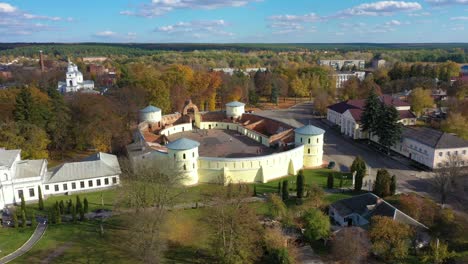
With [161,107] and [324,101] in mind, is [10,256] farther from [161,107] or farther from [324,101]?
[324,101]

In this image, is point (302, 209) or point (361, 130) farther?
point (361, 130)

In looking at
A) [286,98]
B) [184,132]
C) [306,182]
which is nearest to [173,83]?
[184,132]

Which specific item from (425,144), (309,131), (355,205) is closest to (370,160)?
(425,144)

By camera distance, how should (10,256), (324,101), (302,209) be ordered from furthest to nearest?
(324,101), (302,209), (10,256)

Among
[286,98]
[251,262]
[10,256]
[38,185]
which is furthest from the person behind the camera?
[286,98]

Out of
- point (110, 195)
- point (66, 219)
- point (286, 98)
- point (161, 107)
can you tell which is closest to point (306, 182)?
point (110, 195)

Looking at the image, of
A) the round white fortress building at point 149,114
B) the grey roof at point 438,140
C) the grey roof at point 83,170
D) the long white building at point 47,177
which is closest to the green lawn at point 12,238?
the long white building at point 47,177

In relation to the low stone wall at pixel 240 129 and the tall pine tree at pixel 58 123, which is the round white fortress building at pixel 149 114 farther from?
the tall pine tree at pixel 58 123

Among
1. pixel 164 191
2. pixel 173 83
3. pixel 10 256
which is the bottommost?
pixel 10 256

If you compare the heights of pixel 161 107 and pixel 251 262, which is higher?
pixel 161 107
